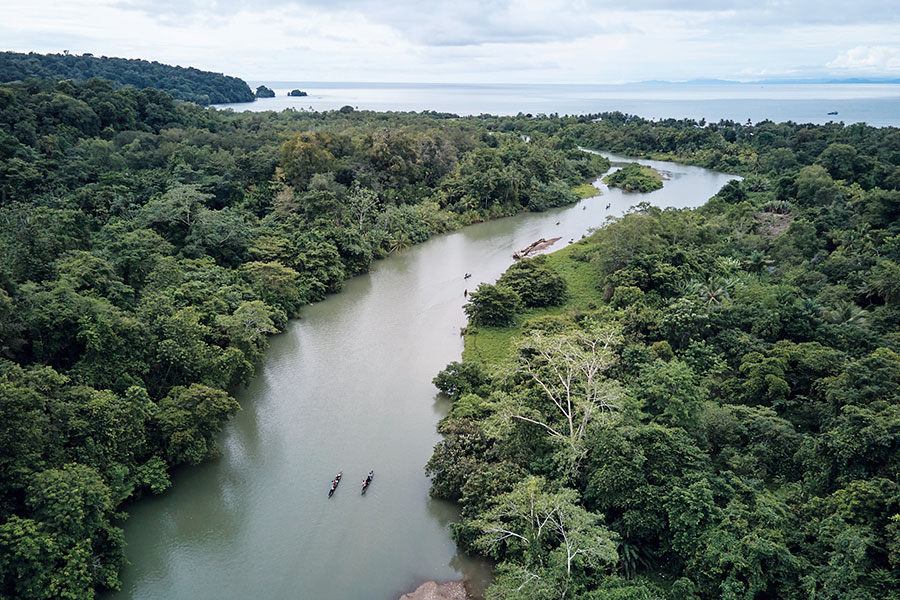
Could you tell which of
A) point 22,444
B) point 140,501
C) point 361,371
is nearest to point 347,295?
point 361,371

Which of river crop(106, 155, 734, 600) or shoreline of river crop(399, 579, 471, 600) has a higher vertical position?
river crop(106, 155, 734, 600)

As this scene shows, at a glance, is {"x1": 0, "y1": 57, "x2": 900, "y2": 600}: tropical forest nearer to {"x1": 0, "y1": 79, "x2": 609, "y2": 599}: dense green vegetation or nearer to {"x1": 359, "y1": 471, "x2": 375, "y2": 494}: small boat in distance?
{"x1": 0, "y1": 79, "x2": 609, "y2": 599}: dense green vegetation

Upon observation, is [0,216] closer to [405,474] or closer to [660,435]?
[405,474]

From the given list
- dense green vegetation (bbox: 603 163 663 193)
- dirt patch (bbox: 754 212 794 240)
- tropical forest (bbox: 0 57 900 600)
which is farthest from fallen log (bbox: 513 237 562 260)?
dense green vegetation (bbox: 603 163 663 193)

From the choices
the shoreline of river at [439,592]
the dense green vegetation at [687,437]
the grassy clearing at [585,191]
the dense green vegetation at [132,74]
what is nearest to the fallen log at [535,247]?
the dense green vegetation at [687,437]

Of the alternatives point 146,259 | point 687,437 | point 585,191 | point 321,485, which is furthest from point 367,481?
point 585,191

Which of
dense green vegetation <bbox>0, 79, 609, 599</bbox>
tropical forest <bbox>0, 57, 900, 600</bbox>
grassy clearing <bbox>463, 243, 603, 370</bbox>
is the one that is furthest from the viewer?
grassy clearing <bbox>463, 243, 603, 370</bbox>

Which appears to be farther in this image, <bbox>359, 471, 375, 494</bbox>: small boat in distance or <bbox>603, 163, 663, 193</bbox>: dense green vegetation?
<bbox>603, 163, 663, 193</bbox>: dense green vegetation

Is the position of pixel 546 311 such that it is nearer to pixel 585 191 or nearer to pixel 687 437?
pixel 687 437
